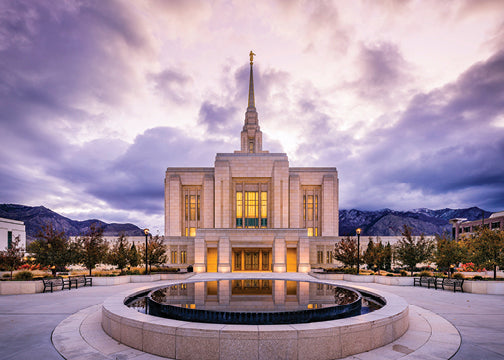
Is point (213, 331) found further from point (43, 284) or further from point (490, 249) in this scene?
point (490, 249)

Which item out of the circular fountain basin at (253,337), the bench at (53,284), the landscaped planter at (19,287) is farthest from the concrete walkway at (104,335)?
the bench at (53,284)

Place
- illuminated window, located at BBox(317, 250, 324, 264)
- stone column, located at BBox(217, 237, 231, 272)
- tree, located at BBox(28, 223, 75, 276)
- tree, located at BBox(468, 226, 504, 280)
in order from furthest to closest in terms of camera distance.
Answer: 1. illuminated window, located at BBox(317, 250, 324, 264)
2. stone column, located at BBox(217, 237, 231, 272)
3. tree, located at BBox(28, 223, 75, 276)
4. tree, located at BBox(468, 226, 504, 280)

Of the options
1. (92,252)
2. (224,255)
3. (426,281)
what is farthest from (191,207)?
(426,281)

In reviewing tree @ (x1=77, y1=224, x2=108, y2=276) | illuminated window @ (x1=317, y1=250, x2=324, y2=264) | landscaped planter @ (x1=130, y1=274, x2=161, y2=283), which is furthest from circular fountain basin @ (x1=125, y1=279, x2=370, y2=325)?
illuminated window @ (x1=317, y1=250, x2=324, y2=264)

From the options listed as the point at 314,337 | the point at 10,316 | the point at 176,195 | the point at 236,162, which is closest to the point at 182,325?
the point at 314,337

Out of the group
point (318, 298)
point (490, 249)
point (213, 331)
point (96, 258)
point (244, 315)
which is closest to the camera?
point (213, 331)

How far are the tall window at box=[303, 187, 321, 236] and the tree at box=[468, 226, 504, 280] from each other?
29.1 metres

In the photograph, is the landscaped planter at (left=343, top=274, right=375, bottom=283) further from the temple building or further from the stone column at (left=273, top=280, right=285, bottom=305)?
the stone column at (left=273, top=280, right=285, bottom=305)

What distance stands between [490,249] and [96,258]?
31.7 meters

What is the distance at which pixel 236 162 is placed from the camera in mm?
47562

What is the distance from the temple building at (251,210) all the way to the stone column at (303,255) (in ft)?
0.39

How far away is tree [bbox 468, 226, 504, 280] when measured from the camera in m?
21.3

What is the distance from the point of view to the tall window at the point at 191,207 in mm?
50906

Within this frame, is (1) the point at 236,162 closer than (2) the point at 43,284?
No
